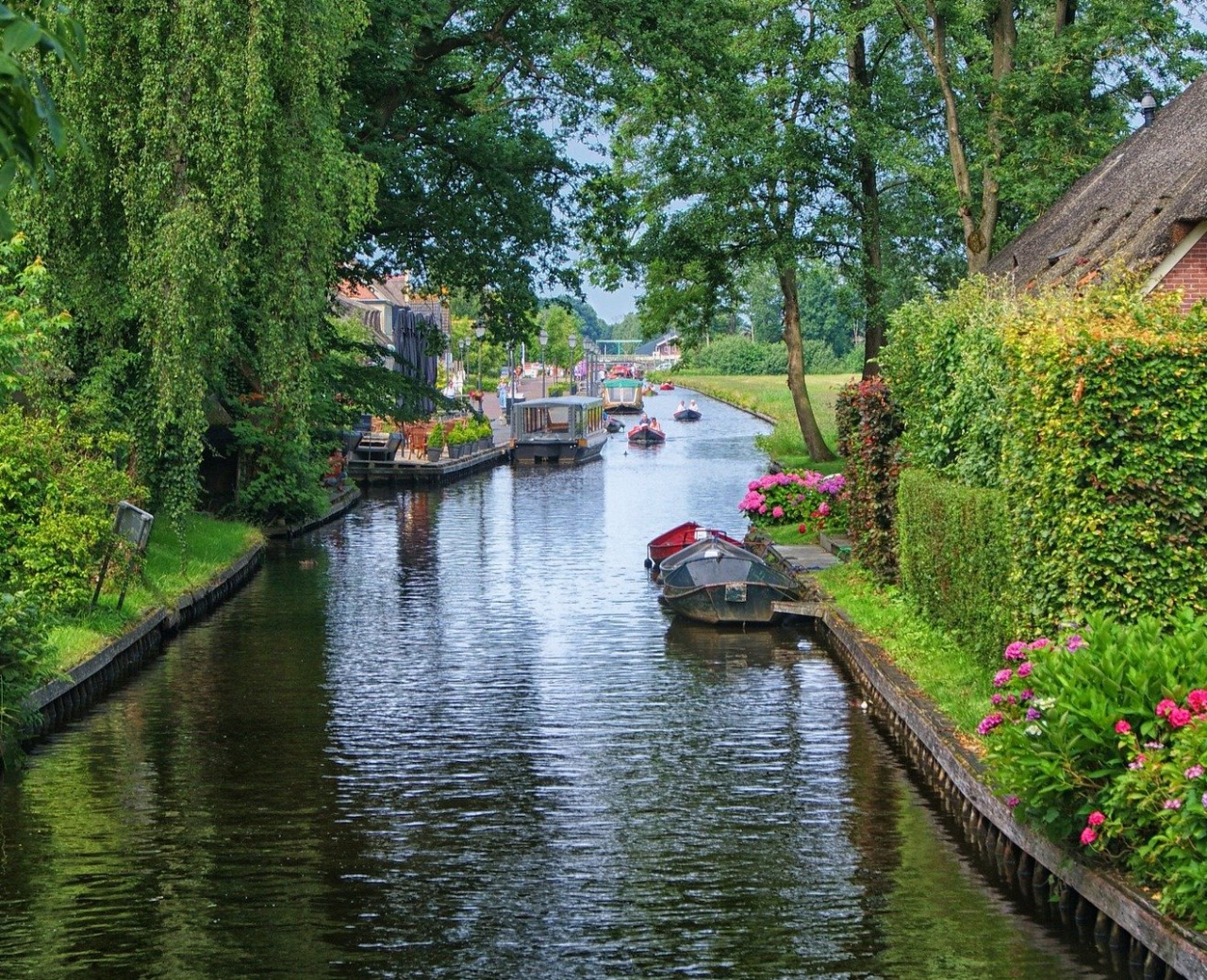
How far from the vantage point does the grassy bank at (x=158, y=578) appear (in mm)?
20406

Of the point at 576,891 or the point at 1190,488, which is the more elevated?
the point at 1190,488

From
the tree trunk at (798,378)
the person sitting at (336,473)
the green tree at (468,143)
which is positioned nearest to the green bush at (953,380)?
the green tree at (468,143)

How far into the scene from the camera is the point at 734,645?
24594 millimetres

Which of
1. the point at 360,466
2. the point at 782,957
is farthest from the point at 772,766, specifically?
the point at 360,466

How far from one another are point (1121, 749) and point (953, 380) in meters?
10.1

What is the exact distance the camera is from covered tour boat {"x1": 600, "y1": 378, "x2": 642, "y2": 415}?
117 metres

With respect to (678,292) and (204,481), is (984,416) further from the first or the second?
(678,292)

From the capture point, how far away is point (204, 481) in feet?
122

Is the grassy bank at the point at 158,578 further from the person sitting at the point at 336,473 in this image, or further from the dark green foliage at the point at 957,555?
the person sitting at the point at 336,473

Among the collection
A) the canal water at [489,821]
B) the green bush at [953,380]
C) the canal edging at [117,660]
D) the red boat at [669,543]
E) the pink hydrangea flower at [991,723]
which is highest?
the green bush at [953,380]

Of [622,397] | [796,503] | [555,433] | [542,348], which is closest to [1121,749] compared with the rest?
[796,503]

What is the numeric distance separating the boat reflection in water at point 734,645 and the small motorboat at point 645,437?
56403mm

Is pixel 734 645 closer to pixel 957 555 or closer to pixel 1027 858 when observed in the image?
pixel 957 555

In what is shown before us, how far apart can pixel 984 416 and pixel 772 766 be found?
14.4 feet
